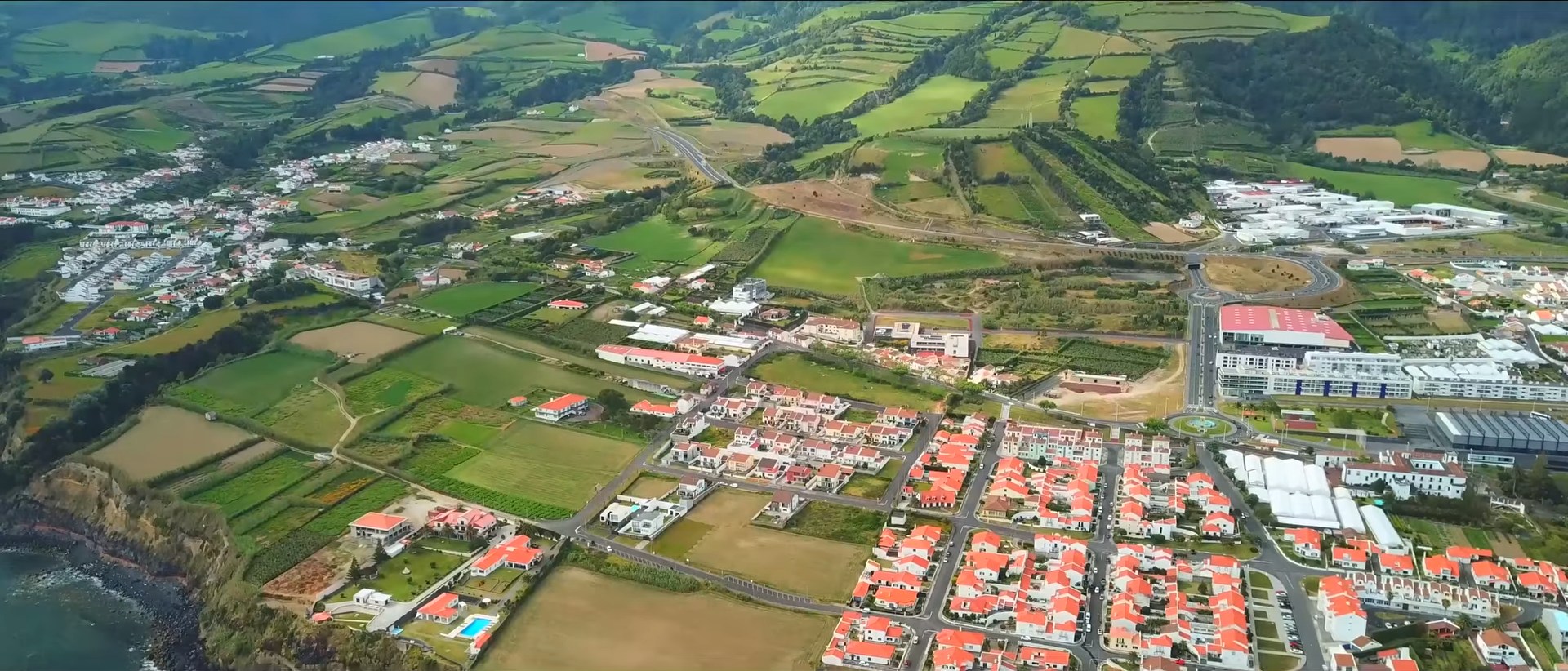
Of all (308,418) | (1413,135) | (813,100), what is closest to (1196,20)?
(1413,135)

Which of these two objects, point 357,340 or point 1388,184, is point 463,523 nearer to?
point 357,340

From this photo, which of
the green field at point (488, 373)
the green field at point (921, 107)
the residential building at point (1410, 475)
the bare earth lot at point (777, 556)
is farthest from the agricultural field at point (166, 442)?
the green field at point (921, 107)

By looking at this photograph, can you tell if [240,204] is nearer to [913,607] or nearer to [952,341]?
[952,341]

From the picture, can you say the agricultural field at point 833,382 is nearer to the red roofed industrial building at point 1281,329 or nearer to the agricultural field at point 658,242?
the red roofed industrial building at point 1281,329

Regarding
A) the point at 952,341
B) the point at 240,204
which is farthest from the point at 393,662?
the point at 240,204

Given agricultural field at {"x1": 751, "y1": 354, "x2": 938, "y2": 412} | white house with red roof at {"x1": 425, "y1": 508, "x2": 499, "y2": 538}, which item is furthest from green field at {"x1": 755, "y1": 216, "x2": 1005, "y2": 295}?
white house with red roof at {"x1": 425, "y1": 508, "x2": 499, "y2": 538}
